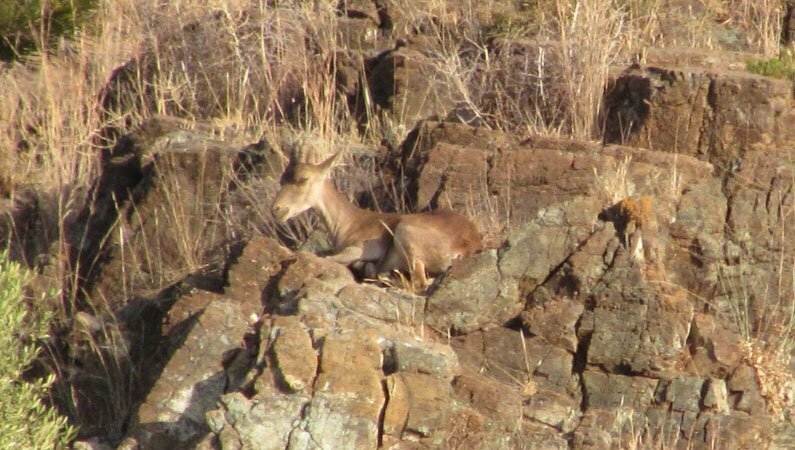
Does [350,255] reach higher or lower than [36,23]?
higher

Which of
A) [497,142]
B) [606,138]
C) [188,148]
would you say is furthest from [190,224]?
[606,138]

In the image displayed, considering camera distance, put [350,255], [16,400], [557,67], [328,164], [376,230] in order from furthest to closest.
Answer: [557,67], [328,164], [376,230], [350,255], [16,400]

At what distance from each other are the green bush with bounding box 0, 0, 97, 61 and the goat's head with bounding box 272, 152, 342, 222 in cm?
875

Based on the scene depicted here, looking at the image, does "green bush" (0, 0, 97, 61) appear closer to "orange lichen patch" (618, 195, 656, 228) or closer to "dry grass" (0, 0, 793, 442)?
"dry grass" (0, 0, 793, 442)

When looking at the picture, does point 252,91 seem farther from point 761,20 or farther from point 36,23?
point 761,20

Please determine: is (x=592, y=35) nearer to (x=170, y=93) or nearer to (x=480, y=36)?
(x=480, y=36)

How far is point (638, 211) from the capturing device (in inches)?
452

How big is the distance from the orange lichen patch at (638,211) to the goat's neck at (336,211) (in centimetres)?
277

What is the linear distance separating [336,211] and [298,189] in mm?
438

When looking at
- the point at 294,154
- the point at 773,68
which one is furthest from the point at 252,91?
the point at 773,68

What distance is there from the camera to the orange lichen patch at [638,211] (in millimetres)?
11492

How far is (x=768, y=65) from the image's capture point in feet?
47.9

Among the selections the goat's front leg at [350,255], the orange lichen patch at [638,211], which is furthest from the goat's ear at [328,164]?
the orange lichen patch at [638,211]

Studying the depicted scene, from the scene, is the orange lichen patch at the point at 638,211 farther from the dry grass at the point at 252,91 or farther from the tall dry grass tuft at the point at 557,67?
the tall dry grass tuft at the point at 557,67
